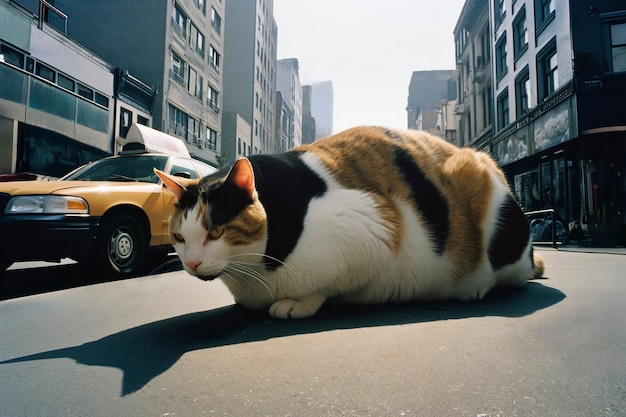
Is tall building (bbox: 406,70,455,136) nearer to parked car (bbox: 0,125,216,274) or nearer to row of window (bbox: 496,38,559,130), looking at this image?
row of window (bbox: 496,38,559,130)

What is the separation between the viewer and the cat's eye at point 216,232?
188 centimetres

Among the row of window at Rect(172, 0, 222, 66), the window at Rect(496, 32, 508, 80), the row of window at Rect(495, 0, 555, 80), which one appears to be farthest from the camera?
the row of window at Rect(172, 0, 222, 66)

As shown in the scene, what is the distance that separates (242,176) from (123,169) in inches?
158

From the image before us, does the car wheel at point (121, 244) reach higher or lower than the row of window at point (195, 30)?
lower

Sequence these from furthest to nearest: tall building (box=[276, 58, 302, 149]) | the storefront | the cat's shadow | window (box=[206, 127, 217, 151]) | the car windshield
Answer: tall building (box=[276, 58, 302, 149]) < window (box=[206, 127, 217, 151]) < the storefront < the car windshield < the cat's shadow

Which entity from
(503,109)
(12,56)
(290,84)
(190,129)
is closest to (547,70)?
(503,109)

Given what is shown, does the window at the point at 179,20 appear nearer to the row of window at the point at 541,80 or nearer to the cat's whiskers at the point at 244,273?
the row of window at the point at 541,80

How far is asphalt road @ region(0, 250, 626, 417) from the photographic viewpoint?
113cm

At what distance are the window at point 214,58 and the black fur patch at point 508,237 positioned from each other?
1224 inches

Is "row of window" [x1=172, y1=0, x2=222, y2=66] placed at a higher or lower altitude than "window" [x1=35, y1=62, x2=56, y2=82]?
higher

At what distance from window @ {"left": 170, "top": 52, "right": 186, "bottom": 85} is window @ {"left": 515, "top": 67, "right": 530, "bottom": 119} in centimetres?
1854

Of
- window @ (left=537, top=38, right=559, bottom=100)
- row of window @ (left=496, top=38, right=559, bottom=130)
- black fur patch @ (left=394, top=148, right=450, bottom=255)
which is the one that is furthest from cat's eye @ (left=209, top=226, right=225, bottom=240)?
window @ (left=537, top=38, right=559, bottom=100)

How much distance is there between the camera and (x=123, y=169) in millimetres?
5293

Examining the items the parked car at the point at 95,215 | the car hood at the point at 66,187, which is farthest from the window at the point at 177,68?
the car hood at the point at 66,187
